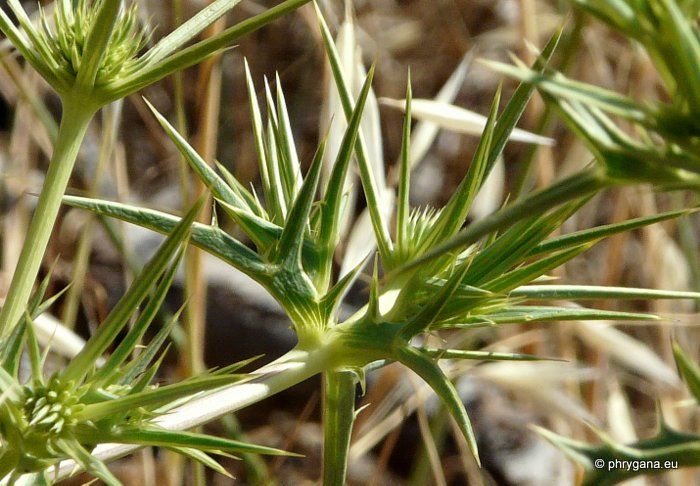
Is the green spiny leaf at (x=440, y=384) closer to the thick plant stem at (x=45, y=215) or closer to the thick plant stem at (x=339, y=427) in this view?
the thick plant stem at (x=339, y=427)

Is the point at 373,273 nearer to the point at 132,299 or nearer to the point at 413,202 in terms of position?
the point at 132,299

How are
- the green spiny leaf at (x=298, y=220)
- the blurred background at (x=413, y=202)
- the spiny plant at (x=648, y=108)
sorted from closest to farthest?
the spiny plant at (x=648, y=108) < the green spiny leaf at (x=298, y=220) < the blurred background at (x=413, y=202)

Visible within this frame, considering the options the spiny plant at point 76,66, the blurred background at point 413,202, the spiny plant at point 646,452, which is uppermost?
the blurred background at point 413,202

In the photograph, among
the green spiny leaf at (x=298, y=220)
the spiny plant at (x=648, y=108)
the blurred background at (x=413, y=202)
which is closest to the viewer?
the spiny plant at (x=648, y=108)

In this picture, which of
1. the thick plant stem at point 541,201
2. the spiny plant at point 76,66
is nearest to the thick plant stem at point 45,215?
the spiny plant at point 76,66

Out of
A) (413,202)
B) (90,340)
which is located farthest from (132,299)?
(413,202)

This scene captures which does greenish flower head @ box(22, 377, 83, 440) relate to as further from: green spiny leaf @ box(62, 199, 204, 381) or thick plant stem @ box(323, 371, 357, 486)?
thick plant stem @ box(323, 371, 357, 486)

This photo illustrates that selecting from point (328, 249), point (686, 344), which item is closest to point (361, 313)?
point (328, 249)
